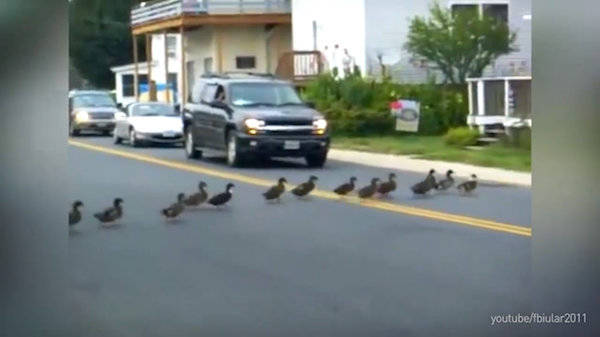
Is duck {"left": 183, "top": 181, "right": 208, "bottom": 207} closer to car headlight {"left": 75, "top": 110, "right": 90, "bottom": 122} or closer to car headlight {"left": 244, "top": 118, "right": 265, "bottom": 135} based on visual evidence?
car headlight {"left": 244, "top": 118, "right": 265, "bottom": 135}

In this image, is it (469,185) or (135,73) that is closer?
(469,185)

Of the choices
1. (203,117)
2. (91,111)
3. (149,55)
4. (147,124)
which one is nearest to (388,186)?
(203,117)

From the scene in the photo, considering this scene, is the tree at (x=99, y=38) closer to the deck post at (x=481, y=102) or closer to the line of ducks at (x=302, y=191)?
the line of ducks at (x=302, y=191)

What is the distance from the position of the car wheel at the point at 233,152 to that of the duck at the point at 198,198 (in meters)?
0.17

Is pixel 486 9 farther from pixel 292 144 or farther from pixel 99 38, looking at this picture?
pixel 99 38

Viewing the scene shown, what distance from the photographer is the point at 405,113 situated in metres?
10.0

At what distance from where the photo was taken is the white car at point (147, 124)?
1014 cm

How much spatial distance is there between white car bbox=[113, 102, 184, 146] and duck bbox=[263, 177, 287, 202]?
20.6 inches

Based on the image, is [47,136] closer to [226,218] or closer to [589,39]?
A: [226,218]

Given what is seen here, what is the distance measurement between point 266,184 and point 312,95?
18.0 inches

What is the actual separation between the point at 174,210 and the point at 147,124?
1.64 ft

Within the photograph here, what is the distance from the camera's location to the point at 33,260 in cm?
967

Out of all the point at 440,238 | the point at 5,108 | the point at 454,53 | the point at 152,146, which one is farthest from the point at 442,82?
the point at 5,108

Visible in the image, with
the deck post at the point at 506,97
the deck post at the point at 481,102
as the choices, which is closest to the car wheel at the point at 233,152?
the deck post at the point at 481,102
